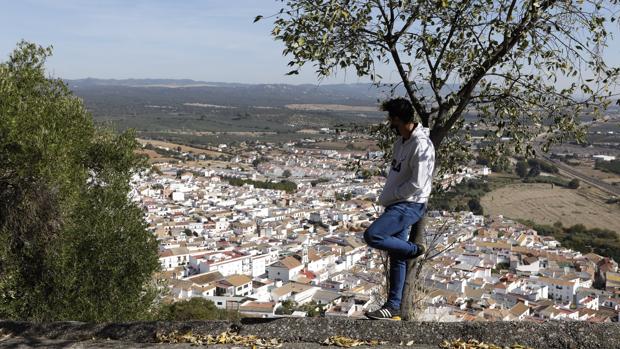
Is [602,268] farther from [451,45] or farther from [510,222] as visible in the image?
[451,45]

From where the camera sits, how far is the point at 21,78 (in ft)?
35.6

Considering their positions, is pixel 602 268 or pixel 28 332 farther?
pixel 602 268

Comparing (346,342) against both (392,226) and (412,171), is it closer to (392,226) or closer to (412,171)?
(392,226)

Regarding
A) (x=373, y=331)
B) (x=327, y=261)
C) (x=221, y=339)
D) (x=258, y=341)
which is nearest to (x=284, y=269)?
(x=327, y=261)

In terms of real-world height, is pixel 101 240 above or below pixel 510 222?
above

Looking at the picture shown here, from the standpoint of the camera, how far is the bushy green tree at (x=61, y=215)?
30.9ft

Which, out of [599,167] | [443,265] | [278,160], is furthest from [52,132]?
[278,160]

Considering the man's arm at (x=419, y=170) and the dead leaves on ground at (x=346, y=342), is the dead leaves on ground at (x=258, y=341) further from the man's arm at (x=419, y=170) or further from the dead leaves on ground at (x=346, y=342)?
the man's arm at (x=419, y=170)

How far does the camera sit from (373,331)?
15.5ft

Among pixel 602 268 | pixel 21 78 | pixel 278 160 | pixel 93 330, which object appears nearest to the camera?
pixel 93 330

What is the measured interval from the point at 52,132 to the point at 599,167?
286ft

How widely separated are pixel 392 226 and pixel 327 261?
4421cm

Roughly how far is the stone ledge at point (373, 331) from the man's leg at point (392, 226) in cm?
70

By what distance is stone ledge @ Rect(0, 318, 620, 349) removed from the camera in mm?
4414
